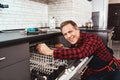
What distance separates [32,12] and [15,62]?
56.5 inches

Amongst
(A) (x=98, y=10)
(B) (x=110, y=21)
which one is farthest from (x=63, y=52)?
(B) (x=110, y=21)

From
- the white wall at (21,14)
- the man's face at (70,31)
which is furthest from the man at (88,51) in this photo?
the white wall at (21,14)

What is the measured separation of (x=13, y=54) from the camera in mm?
1103

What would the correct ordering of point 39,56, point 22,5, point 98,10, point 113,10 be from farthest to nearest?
point 113,10 < point 98,10 < point 22,5 < point 39,56

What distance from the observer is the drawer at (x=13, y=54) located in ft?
Answer: 3.36

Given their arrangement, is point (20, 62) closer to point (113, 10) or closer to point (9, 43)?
point (9, 43)

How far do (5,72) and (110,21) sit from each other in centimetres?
729

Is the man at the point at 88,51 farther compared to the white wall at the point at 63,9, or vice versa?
the white wall at the point at 63,9

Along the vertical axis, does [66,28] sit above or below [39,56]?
above

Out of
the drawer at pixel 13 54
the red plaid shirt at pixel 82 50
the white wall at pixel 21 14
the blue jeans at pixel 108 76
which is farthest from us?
the white wall at pixel 21 14

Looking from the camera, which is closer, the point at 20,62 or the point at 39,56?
the point at 20,62

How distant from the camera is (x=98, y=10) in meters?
5.14

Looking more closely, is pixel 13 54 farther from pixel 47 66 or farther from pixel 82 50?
pixel 82 50

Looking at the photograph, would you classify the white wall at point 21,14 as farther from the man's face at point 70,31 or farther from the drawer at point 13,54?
the man's face at point 70,31
